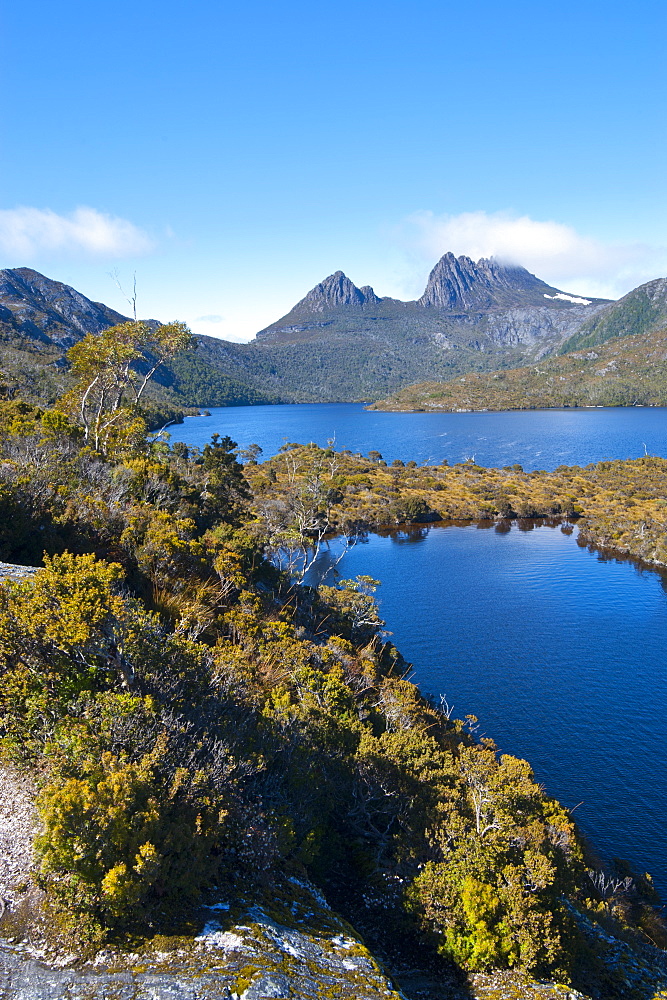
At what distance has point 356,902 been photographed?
10.9 meters

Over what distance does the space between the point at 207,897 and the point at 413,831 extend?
22.6 feet

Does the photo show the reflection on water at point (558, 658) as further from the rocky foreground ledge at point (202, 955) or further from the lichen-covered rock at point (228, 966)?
the lichen-covered rock at point (228, 966)

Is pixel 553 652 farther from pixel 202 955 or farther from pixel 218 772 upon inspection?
pixel 202 955

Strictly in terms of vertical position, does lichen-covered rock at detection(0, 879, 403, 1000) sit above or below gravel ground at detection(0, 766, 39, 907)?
below

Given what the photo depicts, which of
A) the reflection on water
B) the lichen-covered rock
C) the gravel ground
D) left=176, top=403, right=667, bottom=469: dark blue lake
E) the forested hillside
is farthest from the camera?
left=176, top=403, right=667, bottom=469: dark blue lake

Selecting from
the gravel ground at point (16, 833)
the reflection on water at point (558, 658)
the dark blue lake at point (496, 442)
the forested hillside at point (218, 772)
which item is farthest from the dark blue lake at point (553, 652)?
the dark blue lake at point (496, 442)

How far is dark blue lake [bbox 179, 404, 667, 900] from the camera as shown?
80.1 feet

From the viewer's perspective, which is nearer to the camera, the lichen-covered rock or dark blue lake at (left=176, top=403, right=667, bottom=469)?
the lichen-covered rock

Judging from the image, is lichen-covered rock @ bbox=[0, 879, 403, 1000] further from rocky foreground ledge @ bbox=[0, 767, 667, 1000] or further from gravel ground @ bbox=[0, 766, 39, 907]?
gravel ground @ bbox=[0, 766, 39, 907]

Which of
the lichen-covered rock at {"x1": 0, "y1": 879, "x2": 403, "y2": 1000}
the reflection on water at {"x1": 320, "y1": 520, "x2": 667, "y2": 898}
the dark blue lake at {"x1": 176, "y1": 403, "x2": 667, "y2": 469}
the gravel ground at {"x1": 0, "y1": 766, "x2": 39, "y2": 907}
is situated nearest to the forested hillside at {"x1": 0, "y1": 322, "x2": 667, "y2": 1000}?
the gravel ground at {"x1": 0, "y1": 766, "x2": 39, "y2": 907}

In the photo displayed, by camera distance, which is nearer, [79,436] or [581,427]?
[79,436]

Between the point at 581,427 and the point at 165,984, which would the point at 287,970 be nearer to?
the point at 165,984

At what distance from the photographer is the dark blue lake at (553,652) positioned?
24422 mm

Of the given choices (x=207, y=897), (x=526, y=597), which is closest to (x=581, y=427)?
(x=526, y=597)
